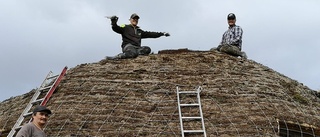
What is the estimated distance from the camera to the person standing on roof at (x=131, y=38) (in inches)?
512

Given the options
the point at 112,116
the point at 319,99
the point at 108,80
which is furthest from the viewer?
the point at 319,99

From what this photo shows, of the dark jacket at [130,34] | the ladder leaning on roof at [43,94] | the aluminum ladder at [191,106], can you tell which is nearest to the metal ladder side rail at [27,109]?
the ladder leaning on roof at [43,94]

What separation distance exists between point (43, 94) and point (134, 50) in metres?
2.74

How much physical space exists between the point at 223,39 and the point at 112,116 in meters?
5.16

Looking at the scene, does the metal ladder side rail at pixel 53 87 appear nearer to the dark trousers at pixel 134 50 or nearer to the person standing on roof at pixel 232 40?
the dark trousers at pixel 134 50

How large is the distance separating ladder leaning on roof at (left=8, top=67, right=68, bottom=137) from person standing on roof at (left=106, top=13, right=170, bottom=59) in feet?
5.83

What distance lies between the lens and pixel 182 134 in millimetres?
9445

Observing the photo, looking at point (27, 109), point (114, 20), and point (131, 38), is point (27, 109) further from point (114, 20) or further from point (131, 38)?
point (131, 38)

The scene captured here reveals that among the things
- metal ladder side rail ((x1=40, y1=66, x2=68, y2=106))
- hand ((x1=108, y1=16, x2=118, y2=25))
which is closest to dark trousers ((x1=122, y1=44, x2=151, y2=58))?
hand ((x1=108, y1=16, x2=118, y2=25))

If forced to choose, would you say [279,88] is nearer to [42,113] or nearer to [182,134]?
[182,134]

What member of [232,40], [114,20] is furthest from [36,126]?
[232,40]

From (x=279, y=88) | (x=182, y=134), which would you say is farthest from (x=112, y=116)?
(x=279, y=88)

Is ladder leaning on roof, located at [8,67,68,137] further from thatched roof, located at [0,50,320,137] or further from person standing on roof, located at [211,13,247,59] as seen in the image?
person standing on roof, located at [211,13,247,59]

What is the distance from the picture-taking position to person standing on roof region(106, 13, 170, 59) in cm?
1301
